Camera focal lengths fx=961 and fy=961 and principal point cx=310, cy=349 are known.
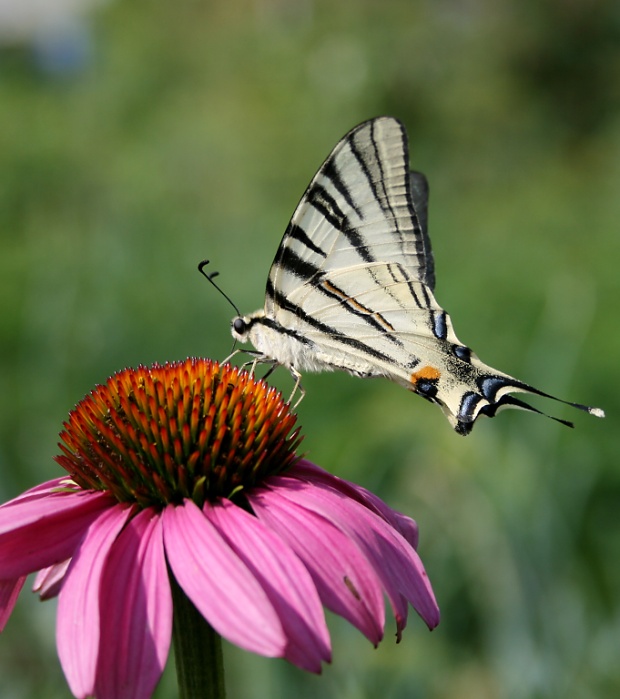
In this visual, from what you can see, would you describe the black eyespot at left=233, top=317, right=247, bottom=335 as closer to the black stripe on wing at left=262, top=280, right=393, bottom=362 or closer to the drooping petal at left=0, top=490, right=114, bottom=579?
the black stripe on wing at left=262, top=280, right=393, bottom=362

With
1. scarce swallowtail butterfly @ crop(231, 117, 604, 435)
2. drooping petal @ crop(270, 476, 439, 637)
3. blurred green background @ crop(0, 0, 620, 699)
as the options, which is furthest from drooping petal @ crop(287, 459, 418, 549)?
blurred green background @ crop(0, 0, 620, 699)

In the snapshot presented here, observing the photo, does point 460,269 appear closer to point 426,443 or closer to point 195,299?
point 195,299

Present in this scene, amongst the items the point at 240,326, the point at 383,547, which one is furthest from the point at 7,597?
the point at 240,326

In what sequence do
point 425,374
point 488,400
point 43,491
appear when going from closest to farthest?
point 43,491 < point 488,400 < point 425,374

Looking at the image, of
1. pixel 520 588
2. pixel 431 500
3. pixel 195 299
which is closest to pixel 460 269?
pixel 195 299

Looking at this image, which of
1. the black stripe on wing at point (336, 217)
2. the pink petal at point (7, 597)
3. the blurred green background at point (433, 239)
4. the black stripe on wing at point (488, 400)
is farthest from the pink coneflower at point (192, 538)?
the blurred green background at point (433, 239)

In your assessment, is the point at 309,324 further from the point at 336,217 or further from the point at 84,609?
the point at 84,609
